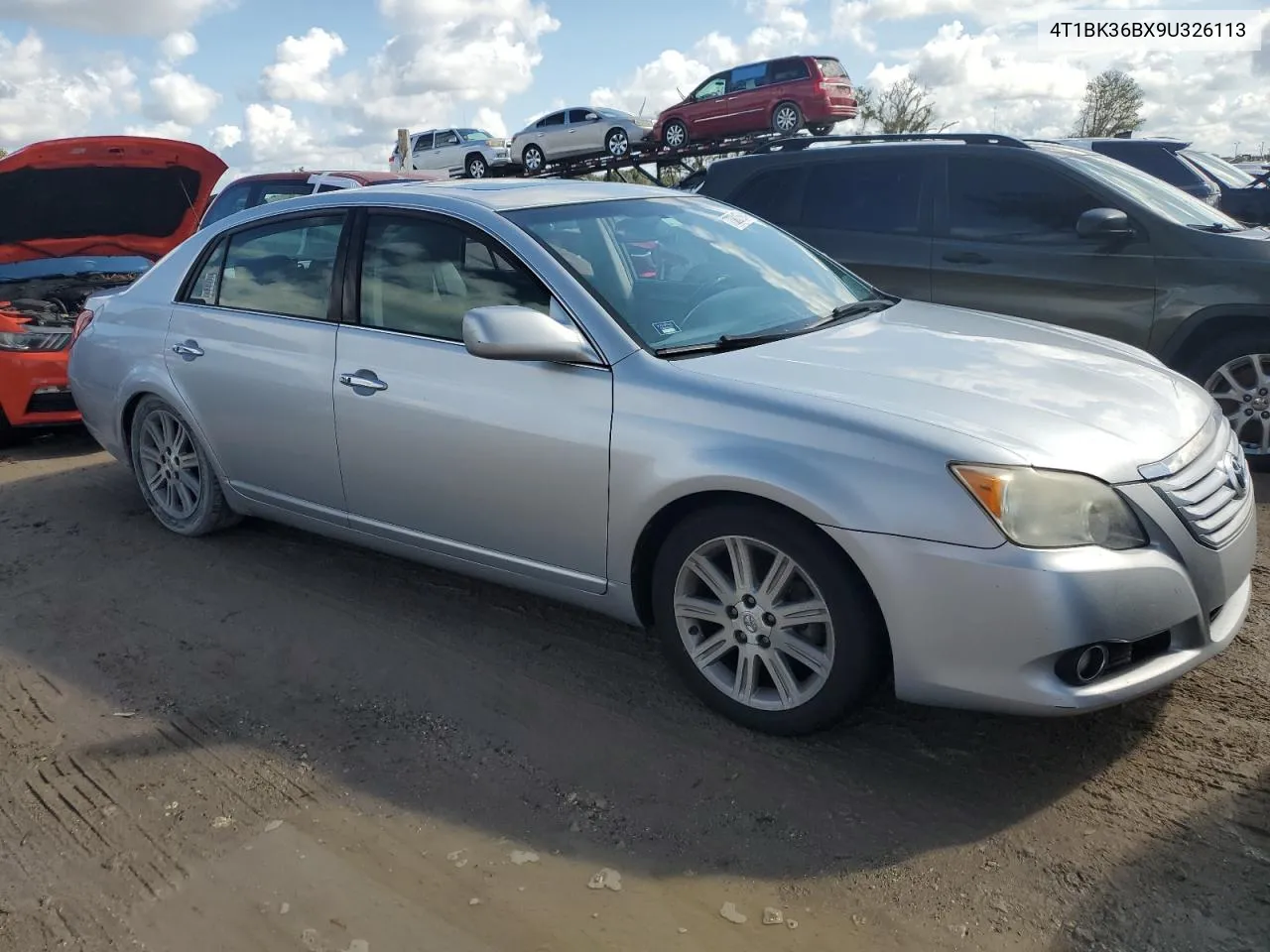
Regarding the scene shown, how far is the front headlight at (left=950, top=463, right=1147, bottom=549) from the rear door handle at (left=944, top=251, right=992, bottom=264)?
3.82 metres

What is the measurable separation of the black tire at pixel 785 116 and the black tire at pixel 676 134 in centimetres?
228

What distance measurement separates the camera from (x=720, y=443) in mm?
3045

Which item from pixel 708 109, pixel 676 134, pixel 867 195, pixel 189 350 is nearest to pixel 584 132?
pixel 676 134

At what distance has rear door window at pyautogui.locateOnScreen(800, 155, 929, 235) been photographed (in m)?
6.52

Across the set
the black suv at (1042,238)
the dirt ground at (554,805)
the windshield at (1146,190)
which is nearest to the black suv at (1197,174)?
the windshield at (1146,190)

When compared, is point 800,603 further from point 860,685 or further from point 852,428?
point 852,428

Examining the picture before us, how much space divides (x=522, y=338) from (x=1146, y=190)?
4.51 m

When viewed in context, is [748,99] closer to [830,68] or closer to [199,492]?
[830,68]

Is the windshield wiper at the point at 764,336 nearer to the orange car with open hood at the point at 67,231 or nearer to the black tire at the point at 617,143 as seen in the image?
the orange car with open hood at the point at 67,231

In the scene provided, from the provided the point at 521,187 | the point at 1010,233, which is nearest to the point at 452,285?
the point at 521,187

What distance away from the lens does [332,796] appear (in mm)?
2988

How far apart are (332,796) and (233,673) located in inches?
38.0

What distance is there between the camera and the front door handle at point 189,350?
4.68 meters

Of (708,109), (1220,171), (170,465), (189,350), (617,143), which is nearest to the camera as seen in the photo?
(189,350)
